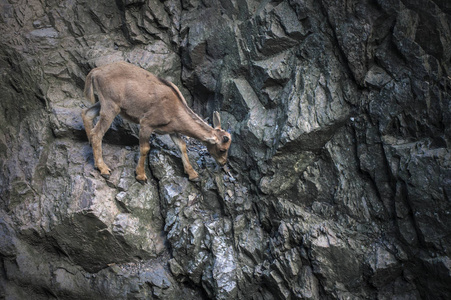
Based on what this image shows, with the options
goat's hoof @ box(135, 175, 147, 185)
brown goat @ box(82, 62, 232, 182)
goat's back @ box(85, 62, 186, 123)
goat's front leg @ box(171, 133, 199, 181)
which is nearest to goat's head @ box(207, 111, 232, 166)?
brown goat @ box(82, 62, 232, 182)

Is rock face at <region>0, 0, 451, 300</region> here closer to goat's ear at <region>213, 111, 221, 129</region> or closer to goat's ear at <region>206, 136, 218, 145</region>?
goat's ear at <region>213, 111, 221, 129</region>

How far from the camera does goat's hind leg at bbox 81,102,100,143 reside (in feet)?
25.9

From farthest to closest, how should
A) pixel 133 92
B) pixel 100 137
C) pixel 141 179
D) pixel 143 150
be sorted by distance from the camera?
pixel 141 179 < pixel 143 150 < pixel 100 137 < pixel 133 92

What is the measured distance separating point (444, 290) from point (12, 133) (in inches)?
360

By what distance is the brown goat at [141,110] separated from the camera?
299 inches

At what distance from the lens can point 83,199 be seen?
7.65m

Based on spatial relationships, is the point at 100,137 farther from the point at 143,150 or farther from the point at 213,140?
the point at 213,140

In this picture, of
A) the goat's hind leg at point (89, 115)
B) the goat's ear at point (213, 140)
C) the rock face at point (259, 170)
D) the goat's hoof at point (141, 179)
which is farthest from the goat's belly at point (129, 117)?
the goat's ear at point (213, 140)

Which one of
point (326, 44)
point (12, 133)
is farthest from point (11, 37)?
point (326, 44)

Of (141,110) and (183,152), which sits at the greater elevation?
(141,110)

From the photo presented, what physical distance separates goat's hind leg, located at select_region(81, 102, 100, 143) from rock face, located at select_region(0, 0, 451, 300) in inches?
25.6

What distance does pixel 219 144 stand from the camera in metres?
7.88

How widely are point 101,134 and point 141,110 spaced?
958 millimetres

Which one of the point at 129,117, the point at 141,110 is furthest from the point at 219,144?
the point at 129,117
